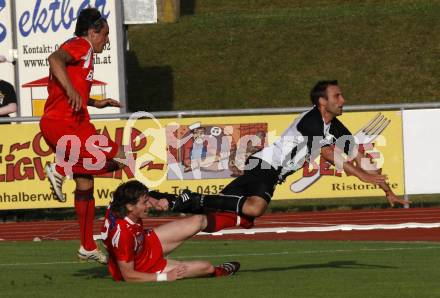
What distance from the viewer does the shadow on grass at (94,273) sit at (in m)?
12.4

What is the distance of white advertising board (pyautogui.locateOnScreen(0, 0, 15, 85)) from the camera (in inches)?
945

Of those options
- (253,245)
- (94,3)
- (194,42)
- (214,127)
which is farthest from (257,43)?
(253,245)

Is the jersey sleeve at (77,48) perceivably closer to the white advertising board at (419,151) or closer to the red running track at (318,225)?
the red running track at (318,225)

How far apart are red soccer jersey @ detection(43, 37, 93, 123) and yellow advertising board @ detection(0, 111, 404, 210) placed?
8.51 m

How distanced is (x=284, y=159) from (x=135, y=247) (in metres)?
1.89

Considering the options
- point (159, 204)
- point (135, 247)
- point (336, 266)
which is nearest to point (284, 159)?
point (336, 266)

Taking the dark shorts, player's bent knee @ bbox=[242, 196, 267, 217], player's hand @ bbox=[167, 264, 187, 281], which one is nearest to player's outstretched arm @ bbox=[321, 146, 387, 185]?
the dark shorts

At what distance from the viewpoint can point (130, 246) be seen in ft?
37.6

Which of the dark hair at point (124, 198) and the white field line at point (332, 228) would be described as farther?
the white field line at point (332, 228)

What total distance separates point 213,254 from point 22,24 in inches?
414

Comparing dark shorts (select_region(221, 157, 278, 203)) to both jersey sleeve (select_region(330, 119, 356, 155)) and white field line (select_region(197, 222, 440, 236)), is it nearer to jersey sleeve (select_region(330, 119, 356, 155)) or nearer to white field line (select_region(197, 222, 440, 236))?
jersey sleeve (select_region(330, 119, 356, 155))

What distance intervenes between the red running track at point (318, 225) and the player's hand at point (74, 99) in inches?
248

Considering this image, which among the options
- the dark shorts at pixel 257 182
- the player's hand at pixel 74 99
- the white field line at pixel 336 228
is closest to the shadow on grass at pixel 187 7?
the white field line at pixel 336 228

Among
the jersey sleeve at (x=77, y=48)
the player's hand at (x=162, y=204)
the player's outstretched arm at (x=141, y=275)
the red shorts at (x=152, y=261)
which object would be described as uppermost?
the jersey sleeve at (x=77, y=48)
